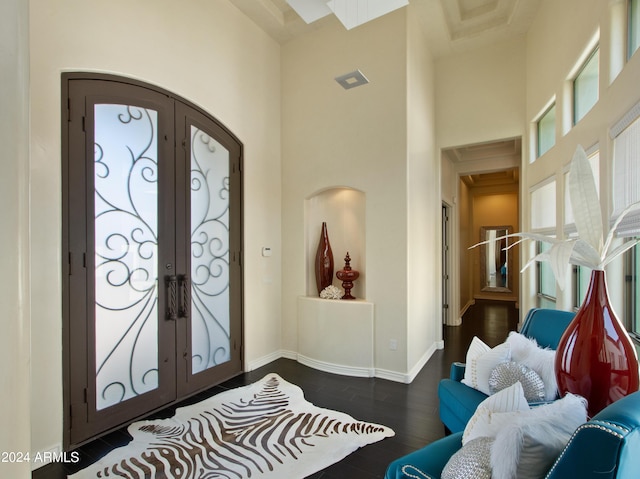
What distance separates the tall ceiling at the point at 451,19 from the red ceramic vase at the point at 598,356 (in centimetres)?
392

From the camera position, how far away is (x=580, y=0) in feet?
9.28

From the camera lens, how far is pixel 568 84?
128 inches

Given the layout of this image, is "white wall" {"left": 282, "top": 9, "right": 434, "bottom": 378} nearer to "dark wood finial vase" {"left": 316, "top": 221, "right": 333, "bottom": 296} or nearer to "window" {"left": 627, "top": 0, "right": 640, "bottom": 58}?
"dark wood finial vase" {"left": 316, "top": 221, "right": 333, "bottom": 296}

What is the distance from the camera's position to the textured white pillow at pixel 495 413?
125 cm

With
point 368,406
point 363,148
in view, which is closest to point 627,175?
point 363,148

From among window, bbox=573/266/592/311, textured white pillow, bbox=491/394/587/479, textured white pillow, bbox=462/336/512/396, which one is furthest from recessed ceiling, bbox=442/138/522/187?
textured white pillow, bbox=491/394/587/479

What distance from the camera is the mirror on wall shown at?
916 cm

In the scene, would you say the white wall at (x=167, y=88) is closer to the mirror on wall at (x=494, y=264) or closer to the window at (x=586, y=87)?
the window at (x=586, y=87)

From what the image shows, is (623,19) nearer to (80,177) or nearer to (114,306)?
(80,177)

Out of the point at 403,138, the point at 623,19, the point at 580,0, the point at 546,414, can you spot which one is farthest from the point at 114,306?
the point at 580,0

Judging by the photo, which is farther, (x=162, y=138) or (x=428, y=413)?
(x=162, y=138)

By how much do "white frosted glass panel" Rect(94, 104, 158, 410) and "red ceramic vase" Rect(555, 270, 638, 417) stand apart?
10.0ft

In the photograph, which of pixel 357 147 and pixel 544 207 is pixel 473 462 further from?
pixel 544 207

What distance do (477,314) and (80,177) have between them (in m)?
7.57
